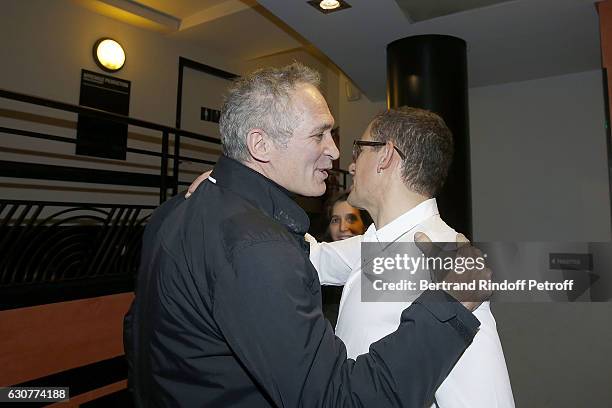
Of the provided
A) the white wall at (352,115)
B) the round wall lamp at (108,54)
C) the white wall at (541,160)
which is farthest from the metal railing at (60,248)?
the white wall at (541,160)

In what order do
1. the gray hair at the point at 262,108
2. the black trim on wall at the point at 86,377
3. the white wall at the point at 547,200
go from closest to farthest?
the gray hair at the point at 262,108 < the black trim on wall at the point at 86,377 < the white wall at the point at 547,200

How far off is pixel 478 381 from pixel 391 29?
2.96 meters

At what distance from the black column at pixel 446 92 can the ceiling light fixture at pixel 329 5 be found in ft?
2.44

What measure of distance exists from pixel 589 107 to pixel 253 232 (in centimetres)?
446

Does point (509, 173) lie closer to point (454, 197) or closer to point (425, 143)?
point (454, 197)

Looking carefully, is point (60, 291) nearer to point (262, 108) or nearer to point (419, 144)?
point (262, 108)

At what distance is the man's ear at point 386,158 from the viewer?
3.87 feet

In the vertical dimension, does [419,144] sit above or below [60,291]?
above

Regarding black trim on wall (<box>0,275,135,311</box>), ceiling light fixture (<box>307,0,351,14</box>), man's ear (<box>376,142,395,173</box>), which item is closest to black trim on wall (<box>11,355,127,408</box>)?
black trim on wall (<box>0,275,135,311</box>)

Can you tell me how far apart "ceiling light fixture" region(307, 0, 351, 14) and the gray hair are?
6.71ft

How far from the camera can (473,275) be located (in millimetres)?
775

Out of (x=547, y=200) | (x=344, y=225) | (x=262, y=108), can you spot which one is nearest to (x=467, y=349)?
(x=262, y=108)

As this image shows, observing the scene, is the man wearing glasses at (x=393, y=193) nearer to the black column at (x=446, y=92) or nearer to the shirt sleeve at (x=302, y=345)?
the shirt sleeve at (x=302, y=345)

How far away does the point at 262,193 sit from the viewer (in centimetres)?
89
